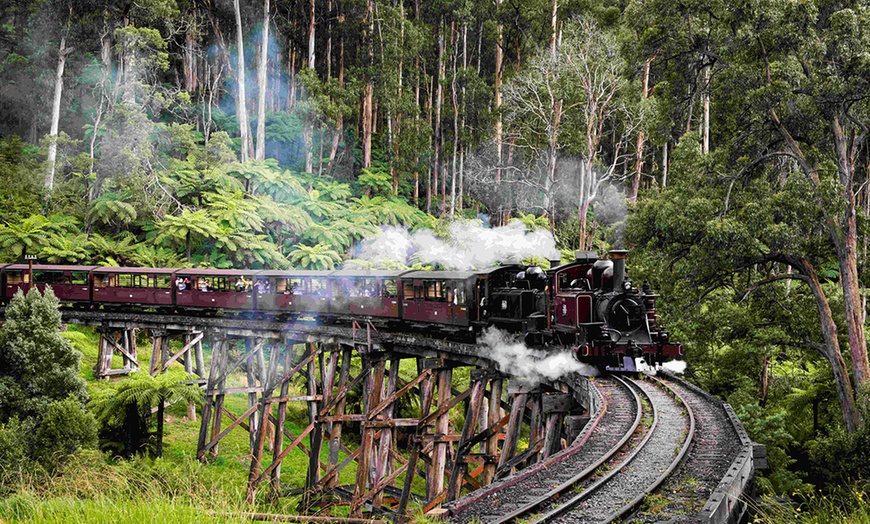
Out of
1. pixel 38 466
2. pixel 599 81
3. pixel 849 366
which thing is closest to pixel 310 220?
pixel 599 81

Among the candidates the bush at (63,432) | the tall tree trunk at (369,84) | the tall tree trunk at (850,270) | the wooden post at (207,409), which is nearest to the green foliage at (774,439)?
the tall tree trunk at (850,270)

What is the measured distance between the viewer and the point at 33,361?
15219 millimetres

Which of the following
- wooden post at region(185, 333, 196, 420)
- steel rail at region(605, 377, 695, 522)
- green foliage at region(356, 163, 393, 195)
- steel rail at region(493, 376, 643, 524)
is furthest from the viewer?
green foliage at region(356, 163, 393, 195)

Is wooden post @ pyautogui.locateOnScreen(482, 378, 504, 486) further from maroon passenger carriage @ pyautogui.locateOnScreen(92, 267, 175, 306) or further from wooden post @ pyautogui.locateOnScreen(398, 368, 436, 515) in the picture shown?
maroon passenger carriage @ pyautogui.locateOnScreen(92, 267, 175, 306)

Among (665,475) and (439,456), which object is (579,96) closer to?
(439,456)

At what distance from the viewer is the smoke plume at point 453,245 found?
2939 centimetres

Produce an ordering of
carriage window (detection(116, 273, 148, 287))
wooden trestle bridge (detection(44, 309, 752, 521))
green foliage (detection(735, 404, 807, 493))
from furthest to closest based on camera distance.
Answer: carriage window (detection(116, 273, 148, 287)) → green foliage (detection(735, 404, 807, 493)) → wooden trestle bridge (detection(44, 309, 752, 521))

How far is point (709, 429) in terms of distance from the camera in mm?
10836

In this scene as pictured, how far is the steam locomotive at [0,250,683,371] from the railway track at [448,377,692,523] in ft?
4.01

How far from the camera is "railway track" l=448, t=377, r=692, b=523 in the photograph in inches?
295

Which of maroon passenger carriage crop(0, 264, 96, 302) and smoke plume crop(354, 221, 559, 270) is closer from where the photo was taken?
maroon passenger carriage crop(0, 264, 96, 302)

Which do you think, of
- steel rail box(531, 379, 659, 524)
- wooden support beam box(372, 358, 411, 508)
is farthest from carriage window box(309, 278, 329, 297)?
steel rail box(531, 379, 659, 524)

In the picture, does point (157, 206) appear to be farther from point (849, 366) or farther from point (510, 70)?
point (849, 366)

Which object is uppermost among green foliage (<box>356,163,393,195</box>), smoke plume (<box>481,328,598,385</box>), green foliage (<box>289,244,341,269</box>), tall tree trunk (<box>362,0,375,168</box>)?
tall tree trunk (<box>362,0,375,168</box>)
